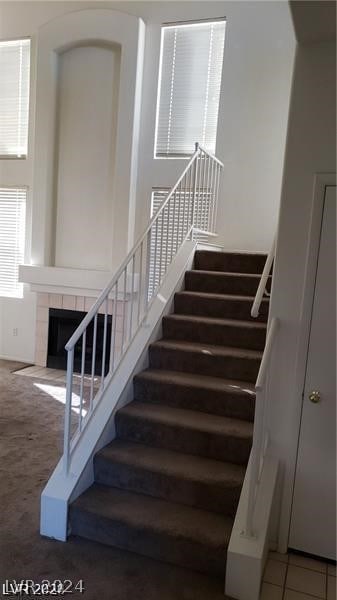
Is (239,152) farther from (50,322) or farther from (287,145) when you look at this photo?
(50,322)

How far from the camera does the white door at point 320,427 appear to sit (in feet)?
7.30

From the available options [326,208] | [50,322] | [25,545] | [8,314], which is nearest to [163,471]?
[25,545]

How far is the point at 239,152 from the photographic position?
4863 millimetres

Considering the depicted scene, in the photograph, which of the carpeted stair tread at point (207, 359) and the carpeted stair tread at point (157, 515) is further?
the carpeted stair tread at point (207, 359)

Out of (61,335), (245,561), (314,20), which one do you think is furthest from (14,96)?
(245,561)

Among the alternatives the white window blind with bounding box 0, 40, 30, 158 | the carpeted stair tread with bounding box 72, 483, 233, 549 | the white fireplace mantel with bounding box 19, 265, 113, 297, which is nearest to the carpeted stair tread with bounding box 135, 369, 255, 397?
the carpeted stair tread with bounding box 72, 483, 233, 549

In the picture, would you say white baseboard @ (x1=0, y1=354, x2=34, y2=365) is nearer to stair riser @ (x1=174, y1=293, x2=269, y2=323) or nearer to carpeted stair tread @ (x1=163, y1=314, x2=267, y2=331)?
stair riser @ (x1=174, y1=293, x2=269, y2=323)

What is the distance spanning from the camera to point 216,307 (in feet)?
11.6

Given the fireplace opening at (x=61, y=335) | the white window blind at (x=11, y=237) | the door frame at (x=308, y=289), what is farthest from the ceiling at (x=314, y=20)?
the white window blind at (x=11, y=237)

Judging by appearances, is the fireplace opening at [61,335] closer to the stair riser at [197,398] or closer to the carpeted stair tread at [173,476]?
the stair riser at [197,398]

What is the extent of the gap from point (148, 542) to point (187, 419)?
0.74m

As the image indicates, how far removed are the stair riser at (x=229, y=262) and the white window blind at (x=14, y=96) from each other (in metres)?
3.30

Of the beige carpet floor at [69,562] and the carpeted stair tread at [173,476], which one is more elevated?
the carpeted stair tread at [173,476]

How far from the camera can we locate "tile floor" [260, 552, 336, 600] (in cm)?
203
